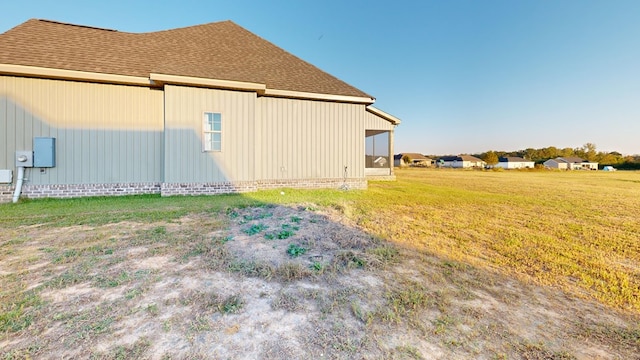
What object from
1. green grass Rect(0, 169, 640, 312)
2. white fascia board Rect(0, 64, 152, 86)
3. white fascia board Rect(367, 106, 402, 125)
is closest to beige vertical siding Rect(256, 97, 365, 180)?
green grass Rect(0, 169, 640, 312)

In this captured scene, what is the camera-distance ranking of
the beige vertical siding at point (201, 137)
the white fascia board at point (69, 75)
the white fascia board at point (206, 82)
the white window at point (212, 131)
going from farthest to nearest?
the white window at point (212, 131) → the beige vertical siding at point (201, 137) → the white fascia board at point (206, 82) → the white fascia board at point (69, 75)

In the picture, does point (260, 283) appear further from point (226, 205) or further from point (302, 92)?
point (302, 92)

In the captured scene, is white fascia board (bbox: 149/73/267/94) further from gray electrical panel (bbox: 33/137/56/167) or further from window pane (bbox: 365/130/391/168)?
window pane (bbox: 365/130/391/168)

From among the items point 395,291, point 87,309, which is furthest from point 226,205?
point 395,291

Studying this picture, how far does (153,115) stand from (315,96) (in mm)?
5324

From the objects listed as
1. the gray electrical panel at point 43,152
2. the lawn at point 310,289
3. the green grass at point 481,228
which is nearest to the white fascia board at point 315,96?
the green grass at point 481,228

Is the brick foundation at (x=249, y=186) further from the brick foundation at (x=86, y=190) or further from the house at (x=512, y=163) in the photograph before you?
the house at (x=512, y=163)

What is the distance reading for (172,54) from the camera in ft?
28.2

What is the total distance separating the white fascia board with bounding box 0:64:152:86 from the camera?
21.5 ft

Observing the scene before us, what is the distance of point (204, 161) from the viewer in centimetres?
802

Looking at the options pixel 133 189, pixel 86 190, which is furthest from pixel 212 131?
pixel 86 190

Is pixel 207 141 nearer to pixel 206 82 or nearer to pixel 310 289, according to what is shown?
pixel 206 82

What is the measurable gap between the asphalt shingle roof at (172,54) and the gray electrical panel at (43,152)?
6.42 feet

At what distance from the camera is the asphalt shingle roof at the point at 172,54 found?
7.23m
